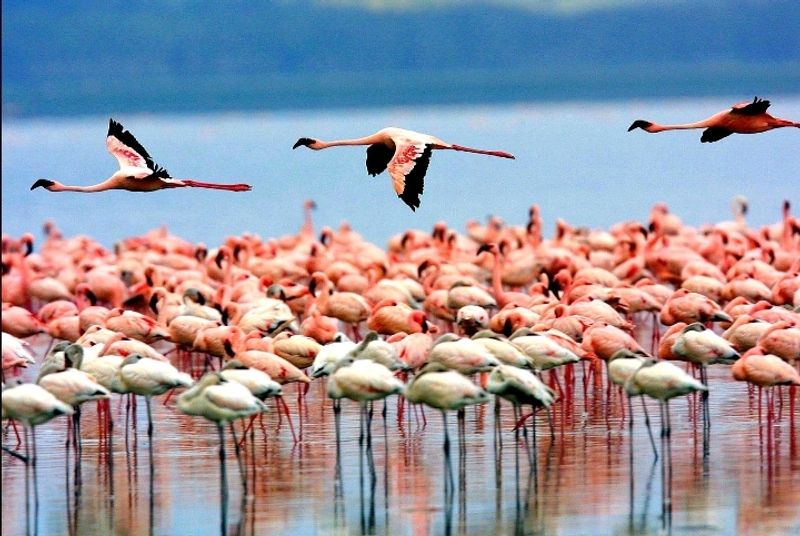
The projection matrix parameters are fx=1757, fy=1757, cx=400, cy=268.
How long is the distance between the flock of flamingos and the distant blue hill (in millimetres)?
58779

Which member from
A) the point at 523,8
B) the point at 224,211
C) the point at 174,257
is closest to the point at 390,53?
the point at 523,8

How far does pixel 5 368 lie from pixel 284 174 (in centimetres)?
4081

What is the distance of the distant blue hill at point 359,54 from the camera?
80.1m

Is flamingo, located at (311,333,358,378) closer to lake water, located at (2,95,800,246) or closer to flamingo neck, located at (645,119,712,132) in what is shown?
flamingo neck, located at (645,119,712,132)

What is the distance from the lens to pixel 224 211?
40344 mm

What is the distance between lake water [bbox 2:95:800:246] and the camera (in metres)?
36.4

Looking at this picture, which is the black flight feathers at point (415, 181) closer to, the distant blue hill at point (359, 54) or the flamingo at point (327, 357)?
the flamingo at point (327, 357)

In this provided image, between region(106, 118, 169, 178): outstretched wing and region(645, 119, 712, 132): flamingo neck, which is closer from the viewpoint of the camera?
region(645, 119, 712, 132): flamingo neck

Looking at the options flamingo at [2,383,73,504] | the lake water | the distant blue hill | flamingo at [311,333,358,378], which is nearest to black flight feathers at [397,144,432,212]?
flamingo at [311,333,358,378]

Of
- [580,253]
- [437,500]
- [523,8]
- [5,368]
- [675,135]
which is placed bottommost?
[437,500]

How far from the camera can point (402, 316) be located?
13812 mm

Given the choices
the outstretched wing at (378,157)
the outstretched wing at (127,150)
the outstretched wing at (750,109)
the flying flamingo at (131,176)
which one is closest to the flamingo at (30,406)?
the flying flamingo at (131,176)

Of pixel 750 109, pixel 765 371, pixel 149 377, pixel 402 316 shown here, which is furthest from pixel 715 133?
pixel 149 377

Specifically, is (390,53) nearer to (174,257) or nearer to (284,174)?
(284,174)
